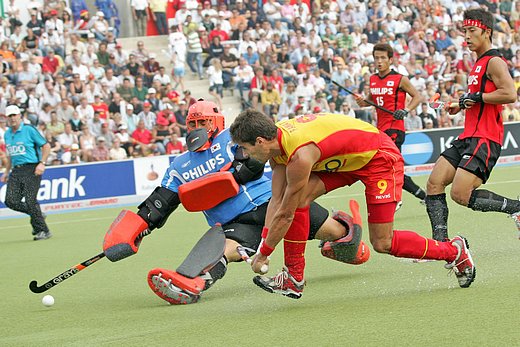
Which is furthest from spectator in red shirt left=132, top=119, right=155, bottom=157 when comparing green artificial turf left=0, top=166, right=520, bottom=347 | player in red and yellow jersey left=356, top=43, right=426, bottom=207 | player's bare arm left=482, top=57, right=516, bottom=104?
player's bare arm left=482, top=57, right=516, bottom=104

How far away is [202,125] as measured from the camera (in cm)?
738

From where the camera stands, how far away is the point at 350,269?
7.96m

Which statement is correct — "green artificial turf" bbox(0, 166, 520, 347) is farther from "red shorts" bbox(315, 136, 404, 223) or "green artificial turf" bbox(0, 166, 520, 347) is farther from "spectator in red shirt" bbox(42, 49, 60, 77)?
"spectator in red shirt" bbox(42, 49, 60, 77)

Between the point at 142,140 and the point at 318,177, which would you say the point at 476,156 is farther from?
the point at 142,140

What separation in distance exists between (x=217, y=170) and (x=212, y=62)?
14997 millimetres

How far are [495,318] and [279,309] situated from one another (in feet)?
5.12

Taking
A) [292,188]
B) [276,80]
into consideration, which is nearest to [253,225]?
[292,188]

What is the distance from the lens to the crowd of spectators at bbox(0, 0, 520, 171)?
19031mm

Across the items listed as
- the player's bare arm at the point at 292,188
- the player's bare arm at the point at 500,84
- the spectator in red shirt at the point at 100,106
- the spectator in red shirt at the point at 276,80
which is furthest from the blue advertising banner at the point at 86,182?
the player's bare arm at the point at 292,188

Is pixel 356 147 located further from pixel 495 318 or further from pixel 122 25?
pixel 122 25

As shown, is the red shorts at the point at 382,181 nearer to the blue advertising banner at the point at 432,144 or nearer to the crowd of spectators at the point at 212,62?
the crowd of spectators at the point at 212,62

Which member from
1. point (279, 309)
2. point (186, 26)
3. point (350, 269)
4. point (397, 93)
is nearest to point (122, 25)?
point (186, 26)

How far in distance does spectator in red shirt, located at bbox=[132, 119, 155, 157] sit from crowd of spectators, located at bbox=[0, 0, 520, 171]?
0.8 inches

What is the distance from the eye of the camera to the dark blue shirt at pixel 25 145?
12766 mm
